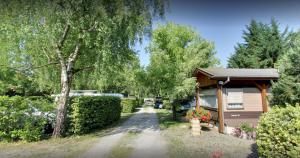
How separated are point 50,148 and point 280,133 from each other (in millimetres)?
8101

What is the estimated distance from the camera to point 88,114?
40.9ft

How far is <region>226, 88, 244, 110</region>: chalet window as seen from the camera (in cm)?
1270

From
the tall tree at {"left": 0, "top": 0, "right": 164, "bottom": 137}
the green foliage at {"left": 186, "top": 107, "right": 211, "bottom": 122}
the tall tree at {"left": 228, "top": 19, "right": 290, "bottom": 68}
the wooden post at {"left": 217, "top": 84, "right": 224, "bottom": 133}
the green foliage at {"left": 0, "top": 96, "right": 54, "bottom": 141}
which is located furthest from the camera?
the tall tree at {"left": 228, "top": 19, "right": 290, "bottom": 68}

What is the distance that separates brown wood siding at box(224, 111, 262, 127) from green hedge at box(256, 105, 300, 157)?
21.7 feet

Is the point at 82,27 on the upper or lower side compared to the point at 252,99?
upper

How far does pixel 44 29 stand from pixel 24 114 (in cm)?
400

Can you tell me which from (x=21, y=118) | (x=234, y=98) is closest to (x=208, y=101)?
(x=234, y=98)

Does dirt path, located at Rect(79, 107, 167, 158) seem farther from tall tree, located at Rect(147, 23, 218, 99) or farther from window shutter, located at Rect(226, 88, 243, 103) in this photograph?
tall tree, located at Rect(147, 23, 218, 99)

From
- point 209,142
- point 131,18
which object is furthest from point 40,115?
point 209,142

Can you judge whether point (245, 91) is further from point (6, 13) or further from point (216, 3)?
point (6, 13)

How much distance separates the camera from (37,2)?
9461mm

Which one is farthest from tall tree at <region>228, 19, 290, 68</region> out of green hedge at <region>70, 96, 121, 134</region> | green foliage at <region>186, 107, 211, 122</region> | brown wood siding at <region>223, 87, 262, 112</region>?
green hedge at <region>70, 96, 121, 134</region>

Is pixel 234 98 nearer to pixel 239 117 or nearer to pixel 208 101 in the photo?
pixel 239 117

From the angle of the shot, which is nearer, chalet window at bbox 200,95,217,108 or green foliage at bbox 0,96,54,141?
green foliage at bbox 0,96,54,141
